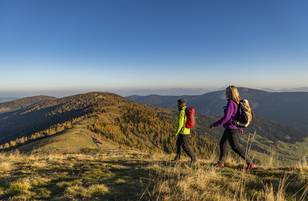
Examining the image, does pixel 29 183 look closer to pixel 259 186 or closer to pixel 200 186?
pixel 200 186

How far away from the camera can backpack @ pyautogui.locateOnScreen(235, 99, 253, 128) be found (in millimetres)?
10950

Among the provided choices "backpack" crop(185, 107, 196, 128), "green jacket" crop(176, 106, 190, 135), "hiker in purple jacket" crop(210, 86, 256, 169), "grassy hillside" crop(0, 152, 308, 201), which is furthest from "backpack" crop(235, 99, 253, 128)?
"green jacket" crop(176, 106, 190, 135)

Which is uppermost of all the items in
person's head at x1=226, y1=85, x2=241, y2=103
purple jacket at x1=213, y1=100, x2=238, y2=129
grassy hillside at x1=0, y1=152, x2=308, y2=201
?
person's head at x1=226, y1=85, x2=241, y2=103

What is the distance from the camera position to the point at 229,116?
1107 cm

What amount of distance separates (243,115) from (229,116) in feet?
1.40

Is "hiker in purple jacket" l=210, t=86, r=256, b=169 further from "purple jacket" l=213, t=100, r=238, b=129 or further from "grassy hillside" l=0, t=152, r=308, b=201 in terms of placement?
"grassy hillside" l=0, t=152, r=308, b=201

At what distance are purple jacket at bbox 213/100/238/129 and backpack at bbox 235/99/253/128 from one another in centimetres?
13

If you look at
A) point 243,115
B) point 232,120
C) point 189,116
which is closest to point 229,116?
point 232,120

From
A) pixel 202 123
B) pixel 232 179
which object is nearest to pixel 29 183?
pixel 232 179

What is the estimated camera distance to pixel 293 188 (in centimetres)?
816

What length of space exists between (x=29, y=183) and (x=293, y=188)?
21.5ft

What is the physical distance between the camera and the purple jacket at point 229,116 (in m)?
11.1

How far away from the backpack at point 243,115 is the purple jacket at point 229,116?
13cm

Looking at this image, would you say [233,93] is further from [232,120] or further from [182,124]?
[182,124]
